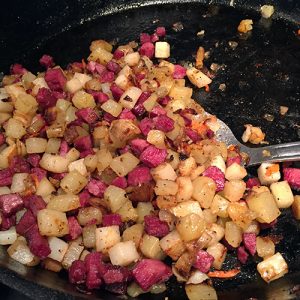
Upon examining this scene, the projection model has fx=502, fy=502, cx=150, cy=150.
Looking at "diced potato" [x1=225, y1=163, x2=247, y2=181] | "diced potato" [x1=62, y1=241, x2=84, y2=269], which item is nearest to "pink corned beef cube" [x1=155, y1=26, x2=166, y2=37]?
"diced potato" [x1=225, y1=163, x2=247, y2=181]

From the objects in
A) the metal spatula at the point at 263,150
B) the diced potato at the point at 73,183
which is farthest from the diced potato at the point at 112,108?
the metal spatula at the point at 263,150

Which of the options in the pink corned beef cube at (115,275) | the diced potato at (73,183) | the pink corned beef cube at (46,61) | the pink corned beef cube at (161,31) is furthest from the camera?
the pink corned beef cube at (161,31)

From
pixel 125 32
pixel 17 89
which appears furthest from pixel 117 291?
pixel 125 32

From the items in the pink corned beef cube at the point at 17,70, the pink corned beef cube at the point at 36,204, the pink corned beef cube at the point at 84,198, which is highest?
the pink corned beef cube at the point at 17,70

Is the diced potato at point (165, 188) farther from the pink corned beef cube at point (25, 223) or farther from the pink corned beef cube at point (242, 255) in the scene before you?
the pink corned beef cube at point (25, 223)

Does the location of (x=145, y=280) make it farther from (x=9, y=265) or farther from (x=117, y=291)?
(x=9, y=265)

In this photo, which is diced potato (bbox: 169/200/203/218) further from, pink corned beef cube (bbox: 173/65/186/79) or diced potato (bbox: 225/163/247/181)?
pink corned beef cube (bbox: 173/65/186/79)
